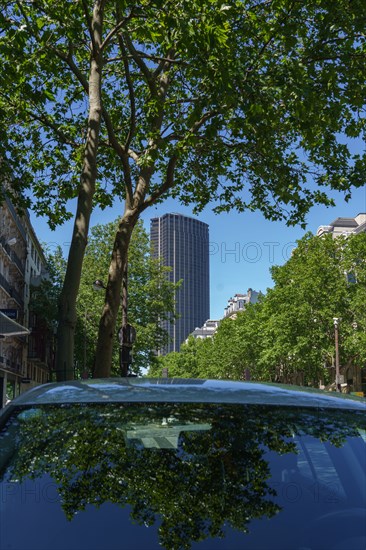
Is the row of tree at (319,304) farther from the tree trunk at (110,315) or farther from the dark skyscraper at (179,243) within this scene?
the tree trunk at (110,315)

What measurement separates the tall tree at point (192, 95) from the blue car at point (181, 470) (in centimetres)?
850

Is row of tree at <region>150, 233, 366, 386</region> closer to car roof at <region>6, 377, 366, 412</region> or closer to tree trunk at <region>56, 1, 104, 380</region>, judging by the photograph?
tree trunk at <region>56, 1, 104, 380</region>

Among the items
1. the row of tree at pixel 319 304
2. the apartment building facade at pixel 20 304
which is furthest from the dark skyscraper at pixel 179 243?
the apartment building facade at pixel 20 304

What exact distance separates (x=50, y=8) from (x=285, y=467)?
38.0 feet

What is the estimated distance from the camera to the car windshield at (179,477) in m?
1.89

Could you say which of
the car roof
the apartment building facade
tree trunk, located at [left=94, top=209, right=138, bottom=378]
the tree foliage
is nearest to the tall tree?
tree trunk, located at [left=94, top=209, right=138, bottom=378]

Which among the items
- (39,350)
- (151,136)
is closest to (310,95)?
(151,136)

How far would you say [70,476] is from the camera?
2.12 m

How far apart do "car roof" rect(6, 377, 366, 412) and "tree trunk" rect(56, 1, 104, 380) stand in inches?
324

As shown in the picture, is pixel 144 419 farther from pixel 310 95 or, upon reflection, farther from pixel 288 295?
pixel 288 295

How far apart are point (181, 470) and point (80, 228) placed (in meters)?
10.3

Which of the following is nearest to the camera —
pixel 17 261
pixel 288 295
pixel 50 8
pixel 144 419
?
pixel 144 419

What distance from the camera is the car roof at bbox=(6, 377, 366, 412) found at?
2.36 metres

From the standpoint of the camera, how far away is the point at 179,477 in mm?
2123
